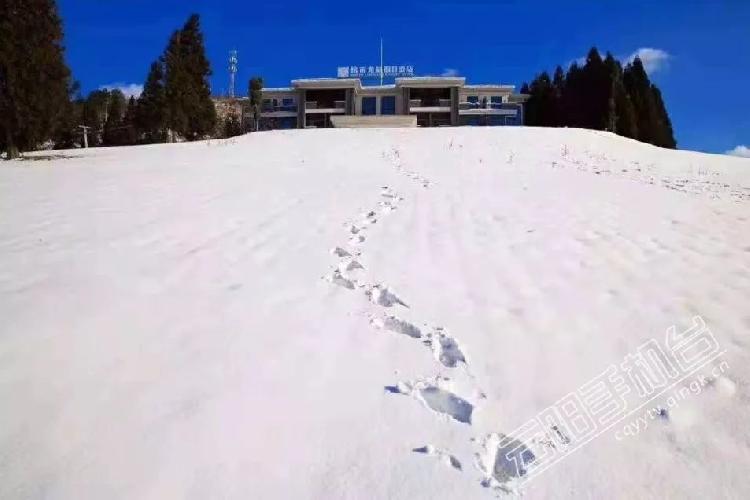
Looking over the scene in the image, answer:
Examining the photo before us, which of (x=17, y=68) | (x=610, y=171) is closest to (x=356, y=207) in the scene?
(x=610, y=171)

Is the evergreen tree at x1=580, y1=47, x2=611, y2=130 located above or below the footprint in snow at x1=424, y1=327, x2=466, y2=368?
above

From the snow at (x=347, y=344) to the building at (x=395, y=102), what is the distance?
4762cm

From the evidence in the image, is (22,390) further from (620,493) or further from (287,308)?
(620,493)

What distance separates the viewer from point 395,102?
54.6m

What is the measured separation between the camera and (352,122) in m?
43.1

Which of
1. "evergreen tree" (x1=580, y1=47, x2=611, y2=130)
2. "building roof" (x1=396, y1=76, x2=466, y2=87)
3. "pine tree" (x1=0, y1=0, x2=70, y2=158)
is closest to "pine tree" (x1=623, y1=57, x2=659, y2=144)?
"evergreen tree" (x1=580, y1=47, x2=611, y2=130)

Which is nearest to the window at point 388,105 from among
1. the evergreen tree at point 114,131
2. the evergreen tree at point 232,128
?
the evergreen tree at point 232,128

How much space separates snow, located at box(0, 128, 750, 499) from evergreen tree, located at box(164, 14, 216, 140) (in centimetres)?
2608

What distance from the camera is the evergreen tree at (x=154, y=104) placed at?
103ft

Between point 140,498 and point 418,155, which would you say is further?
point 418,155

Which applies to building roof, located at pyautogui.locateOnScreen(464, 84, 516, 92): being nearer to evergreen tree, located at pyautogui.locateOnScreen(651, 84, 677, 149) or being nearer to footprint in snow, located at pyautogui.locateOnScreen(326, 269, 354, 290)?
evergreen tree, located at pyautogui.locateOnScreen(651, 84, 677, 149)

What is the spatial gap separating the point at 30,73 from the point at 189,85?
1423 cm

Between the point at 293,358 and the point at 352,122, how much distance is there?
41456 millimetres

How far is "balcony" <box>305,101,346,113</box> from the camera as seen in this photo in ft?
177
